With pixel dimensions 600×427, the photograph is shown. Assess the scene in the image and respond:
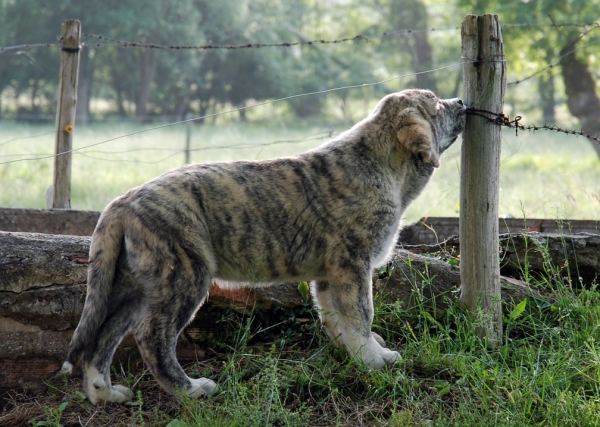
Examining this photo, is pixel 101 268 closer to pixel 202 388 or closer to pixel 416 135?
pixel 202 388

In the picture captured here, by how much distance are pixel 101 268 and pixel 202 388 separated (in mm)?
1000

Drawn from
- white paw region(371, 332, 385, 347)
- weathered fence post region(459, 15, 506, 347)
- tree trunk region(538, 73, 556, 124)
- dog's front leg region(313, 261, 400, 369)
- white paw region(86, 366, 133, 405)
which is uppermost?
tree trunk region(538, 73, 556, 124)

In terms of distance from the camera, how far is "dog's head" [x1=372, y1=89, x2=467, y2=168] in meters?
4.95

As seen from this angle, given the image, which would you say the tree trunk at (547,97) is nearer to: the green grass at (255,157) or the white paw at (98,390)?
the green grass at (255,157)

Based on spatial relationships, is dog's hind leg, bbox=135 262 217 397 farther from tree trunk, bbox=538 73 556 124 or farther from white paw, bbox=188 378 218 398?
tree trunk, bbox=538 73 556 124

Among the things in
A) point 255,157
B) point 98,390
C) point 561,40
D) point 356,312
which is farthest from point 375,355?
point 561,40

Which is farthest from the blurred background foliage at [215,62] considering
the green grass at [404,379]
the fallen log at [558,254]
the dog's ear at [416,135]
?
the green grass at [404,379]

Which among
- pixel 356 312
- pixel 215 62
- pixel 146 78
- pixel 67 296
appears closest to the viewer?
pixel 356 312

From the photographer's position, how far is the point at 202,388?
4395 mm

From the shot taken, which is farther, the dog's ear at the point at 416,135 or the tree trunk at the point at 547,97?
the tree trunk at the point at 547,97

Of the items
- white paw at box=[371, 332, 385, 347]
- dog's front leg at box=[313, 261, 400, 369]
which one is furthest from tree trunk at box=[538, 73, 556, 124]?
dog's front leg at box=[313, 261, 400, 369]

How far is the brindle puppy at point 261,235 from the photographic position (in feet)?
14.2

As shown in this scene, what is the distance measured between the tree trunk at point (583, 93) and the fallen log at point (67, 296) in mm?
14087

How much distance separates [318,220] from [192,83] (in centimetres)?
4189
